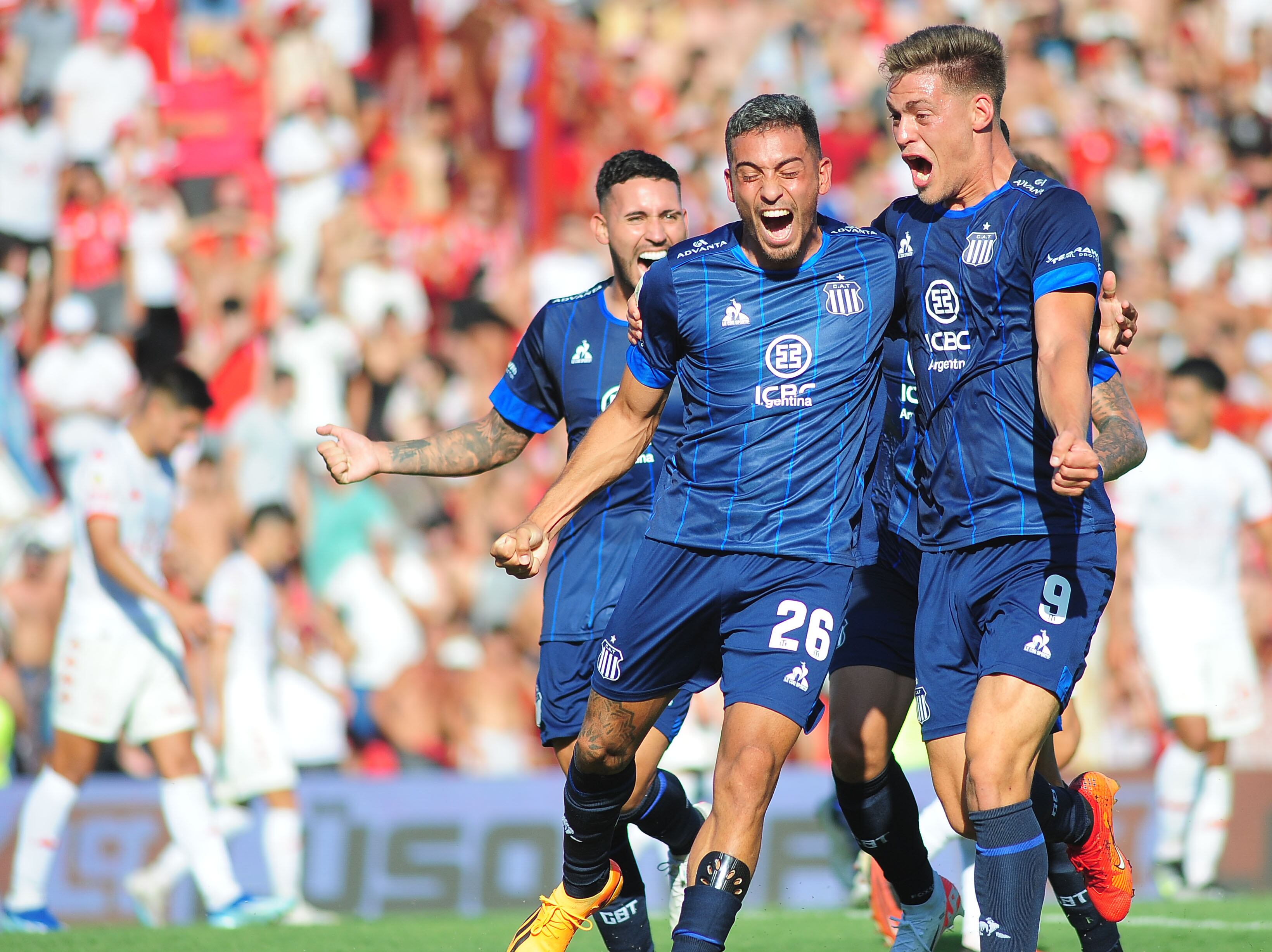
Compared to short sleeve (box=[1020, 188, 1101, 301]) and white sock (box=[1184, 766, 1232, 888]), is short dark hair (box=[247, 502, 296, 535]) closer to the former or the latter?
white sock (box=[1184, 766, 1232, 888])

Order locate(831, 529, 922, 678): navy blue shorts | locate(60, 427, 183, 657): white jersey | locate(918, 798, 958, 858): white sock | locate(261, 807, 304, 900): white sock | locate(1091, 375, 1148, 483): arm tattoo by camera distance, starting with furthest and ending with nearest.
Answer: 1. locate(261, 807, 304, 900): white sock
2. locate(60, 427, 183, 657): white jersey
3. locate(918, 798, 958, 858): white sock
4. locate(831, 529, 922, 678): navy blue shorts
5. locate(1091, 375, 1148, 483): arm tattoo

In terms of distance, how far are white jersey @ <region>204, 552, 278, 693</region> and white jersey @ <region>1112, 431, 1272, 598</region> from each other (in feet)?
18.0

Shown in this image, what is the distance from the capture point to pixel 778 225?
4965mm

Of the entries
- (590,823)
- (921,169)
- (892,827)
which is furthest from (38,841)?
(921,169)

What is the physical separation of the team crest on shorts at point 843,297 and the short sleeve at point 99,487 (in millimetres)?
4853

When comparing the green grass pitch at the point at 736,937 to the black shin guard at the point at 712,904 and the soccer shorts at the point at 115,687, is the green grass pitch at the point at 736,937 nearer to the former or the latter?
the soccer shorts at the point at 115,687

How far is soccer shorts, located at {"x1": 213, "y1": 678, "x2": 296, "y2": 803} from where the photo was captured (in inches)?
366

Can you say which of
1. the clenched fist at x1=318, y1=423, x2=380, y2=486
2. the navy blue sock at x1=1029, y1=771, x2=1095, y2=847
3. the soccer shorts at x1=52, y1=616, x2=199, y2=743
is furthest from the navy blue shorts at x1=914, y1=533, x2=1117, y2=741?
the soccer shorts at x1=52, y1=616, x2=199, y2=743

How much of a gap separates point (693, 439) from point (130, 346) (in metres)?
9.17

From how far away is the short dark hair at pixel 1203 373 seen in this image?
9617mm

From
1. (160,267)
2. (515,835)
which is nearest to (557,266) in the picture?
(160,267)

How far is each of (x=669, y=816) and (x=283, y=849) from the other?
391 centimetres

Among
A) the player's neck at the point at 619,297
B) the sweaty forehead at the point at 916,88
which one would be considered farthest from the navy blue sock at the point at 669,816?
the sweaty forehead at the point at 916,88

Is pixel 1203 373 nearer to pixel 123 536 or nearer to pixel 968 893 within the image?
pixel 968 893
